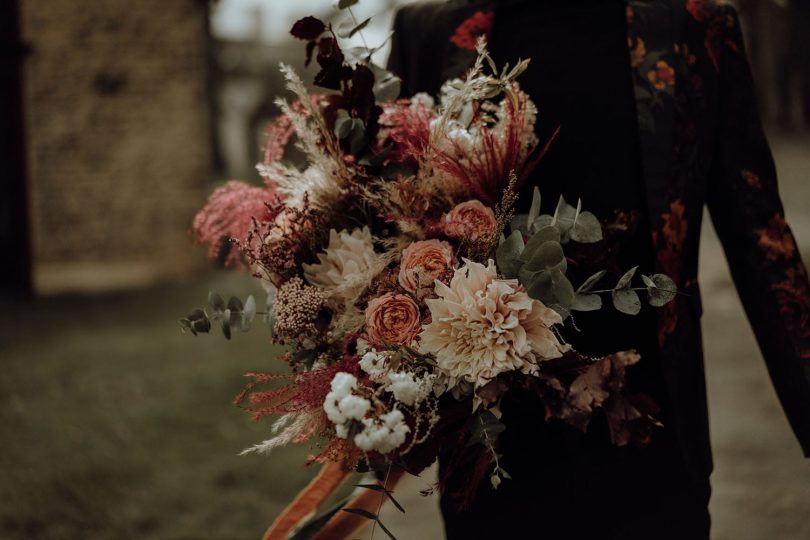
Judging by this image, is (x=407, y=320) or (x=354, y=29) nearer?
(x=407, y=320)

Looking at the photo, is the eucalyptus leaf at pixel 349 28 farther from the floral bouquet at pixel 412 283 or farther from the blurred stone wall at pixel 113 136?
the blurred stone wall at pixel 113 136

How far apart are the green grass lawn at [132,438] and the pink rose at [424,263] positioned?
280 cm

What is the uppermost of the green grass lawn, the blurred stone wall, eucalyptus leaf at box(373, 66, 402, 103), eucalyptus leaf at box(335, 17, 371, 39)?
eucalyptus leaf at box(335, 17, 371, 39)

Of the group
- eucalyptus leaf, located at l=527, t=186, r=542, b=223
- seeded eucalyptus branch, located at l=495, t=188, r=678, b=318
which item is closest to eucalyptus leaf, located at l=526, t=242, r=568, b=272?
seeded eucalyptus branch, located at l=495, t=188, r=678, b=318

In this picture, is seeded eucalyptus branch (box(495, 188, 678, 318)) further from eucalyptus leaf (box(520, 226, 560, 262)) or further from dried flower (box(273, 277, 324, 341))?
dried flower (box(273, 277, 324, 341))

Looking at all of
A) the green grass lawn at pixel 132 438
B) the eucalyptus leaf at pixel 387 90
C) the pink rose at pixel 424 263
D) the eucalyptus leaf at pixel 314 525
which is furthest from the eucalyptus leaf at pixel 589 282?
the green grass lawn at pixel 132 438

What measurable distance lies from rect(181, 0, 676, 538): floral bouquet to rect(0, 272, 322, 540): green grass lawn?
266 cm

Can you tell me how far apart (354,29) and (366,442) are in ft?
2.67

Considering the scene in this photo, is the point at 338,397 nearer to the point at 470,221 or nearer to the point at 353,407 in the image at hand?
the point at 353,407

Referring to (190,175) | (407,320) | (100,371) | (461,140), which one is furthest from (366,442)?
(190,175)

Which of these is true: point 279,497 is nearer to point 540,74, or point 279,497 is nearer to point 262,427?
point 262,427

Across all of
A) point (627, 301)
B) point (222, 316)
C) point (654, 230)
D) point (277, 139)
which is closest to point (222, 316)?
point (222, 316)

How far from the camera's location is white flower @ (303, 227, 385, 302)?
1401mm

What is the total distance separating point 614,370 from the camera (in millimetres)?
1314
